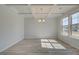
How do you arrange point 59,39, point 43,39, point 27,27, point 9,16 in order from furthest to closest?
point 27,27
point 59,39
point 9,16
point 43,39

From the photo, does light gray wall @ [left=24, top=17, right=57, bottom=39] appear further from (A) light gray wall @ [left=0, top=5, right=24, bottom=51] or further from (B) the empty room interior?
(A) light gray wall @ [left=0, top=5, right=24, bottom=51]

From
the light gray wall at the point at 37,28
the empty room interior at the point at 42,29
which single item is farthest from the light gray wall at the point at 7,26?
the light gray wall at the point at 37,28

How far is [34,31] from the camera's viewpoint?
6.84m

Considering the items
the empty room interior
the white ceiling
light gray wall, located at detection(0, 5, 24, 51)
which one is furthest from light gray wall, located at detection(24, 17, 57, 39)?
the white ceiling

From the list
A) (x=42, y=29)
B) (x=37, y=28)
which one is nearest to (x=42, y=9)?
(x=42, y=29)

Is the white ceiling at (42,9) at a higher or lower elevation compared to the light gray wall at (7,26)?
higher

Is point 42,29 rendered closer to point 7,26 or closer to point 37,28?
point 37,28

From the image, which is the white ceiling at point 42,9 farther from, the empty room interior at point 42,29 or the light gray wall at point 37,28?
the light gray wall at point 37,28

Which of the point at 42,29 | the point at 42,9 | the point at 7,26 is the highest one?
the point at 42,9

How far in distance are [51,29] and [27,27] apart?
64.3 inches
